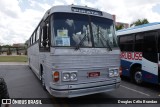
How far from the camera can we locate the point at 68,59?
649 centimetres

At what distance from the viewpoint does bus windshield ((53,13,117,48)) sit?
6.60 metres

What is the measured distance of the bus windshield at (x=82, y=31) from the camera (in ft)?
21.6

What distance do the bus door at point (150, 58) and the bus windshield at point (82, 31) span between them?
106 inches

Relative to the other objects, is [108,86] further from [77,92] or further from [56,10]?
[56,10]

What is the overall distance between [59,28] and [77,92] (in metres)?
2.04

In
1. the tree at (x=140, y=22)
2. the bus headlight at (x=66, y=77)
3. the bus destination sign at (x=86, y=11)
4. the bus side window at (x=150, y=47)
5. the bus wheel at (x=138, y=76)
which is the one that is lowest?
the bus wheel at (x=138, y=76)

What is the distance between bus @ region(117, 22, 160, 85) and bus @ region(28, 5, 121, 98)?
265 centimetres

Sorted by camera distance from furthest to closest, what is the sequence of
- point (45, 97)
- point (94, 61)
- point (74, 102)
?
point (45, 97), point (74, 102), point (94, 61)

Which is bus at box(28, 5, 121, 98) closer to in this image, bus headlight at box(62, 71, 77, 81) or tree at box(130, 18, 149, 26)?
bus headlight at box(62, 71, 77, 81)

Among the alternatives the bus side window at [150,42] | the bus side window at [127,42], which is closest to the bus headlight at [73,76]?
the bus side window at [150,42]

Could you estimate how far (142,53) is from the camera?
1017 cm

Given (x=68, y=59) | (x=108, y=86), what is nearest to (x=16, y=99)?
(x=68, y=59)

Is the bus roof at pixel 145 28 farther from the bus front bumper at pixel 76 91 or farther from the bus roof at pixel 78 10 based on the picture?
the bus front bumper at pixel 76 91

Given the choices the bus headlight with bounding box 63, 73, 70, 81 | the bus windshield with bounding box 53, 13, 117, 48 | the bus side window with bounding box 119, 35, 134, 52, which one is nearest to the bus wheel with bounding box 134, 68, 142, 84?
the bus side window with bounding box 119, 35, 134, 52
